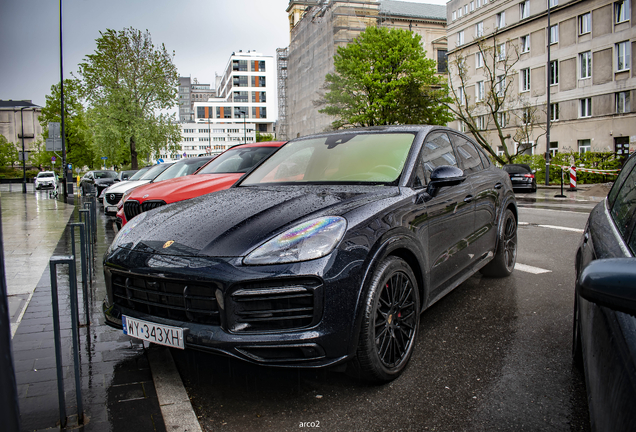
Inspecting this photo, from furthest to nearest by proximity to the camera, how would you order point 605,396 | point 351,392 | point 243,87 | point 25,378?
point 243,87 → point 25,378 → point 351,392 → point 605,396

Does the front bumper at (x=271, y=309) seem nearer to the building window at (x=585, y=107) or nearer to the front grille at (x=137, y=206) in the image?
the front grille at (x=137, y=206)

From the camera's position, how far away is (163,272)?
2707 mm

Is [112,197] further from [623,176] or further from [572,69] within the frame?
[572,69]

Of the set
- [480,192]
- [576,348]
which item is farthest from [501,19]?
[576,348]

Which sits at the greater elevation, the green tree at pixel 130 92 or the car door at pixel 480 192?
the green tree at pixel 130 92

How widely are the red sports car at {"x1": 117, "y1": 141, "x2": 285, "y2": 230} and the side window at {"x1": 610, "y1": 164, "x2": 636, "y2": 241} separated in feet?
14.3

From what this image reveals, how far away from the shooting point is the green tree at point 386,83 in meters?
39.3

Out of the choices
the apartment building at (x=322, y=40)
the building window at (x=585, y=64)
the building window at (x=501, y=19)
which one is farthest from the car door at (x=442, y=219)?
the building window at (x=501, y=19)

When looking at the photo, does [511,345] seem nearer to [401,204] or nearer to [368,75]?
[401,204]

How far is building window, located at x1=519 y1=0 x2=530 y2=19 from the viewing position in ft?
140

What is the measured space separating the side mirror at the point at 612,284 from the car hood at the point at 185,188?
5.99 m

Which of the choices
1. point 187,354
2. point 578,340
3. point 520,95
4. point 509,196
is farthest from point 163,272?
point 520,95

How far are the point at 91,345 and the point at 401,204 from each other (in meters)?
2.58

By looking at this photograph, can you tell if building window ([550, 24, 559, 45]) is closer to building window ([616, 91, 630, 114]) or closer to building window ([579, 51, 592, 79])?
building window ([579, 51, 592, 79])
